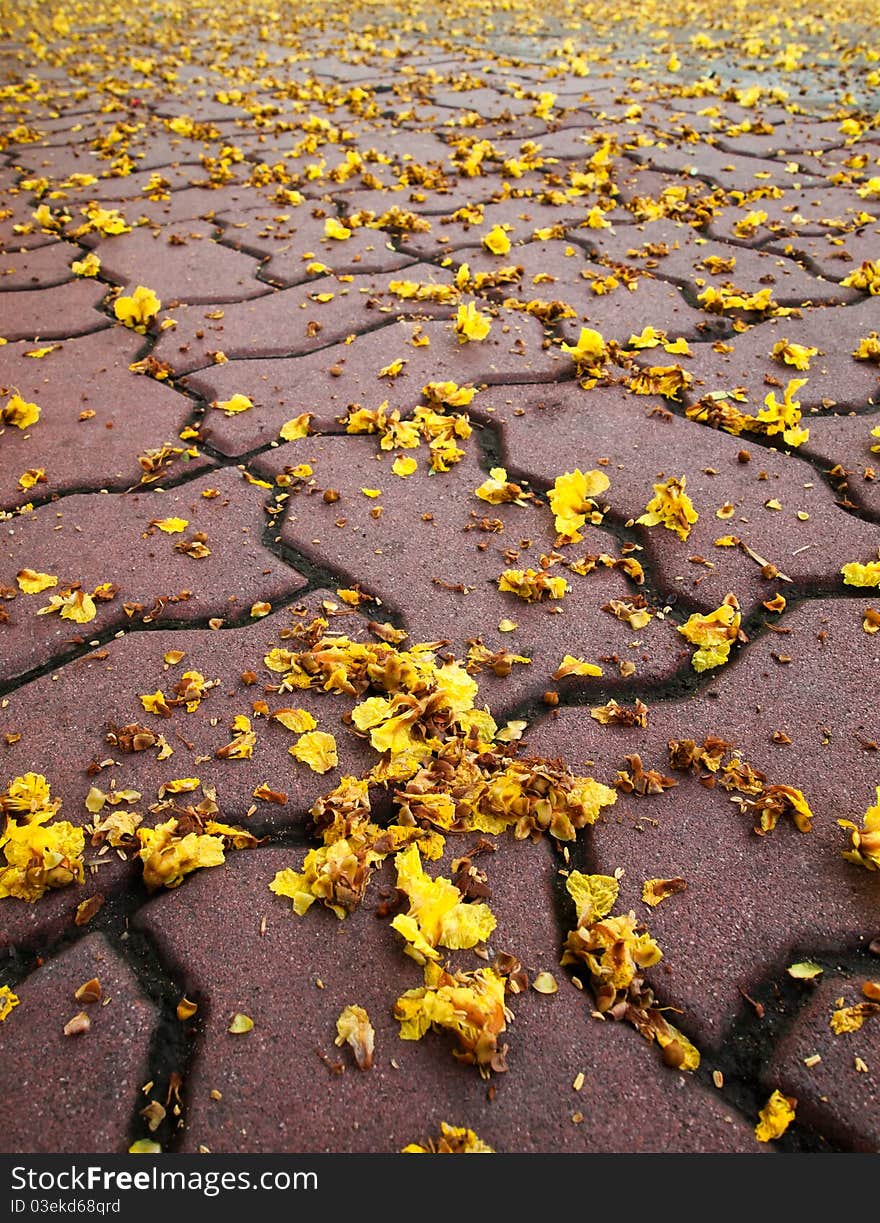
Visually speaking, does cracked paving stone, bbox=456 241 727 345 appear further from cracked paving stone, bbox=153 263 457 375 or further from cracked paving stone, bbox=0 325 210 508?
cracked paving stone, bbox=0 325 210 508

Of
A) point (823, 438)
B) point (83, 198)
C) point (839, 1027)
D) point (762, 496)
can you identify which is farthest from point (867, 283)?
point (83, 198)

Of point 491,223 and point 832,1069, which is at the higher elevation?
point 491,223

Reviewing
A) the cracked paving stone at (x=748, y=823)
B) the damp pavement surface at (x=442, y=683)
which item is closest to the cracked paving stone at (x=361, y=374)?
the damp pavement surface at (x=442, y=683)

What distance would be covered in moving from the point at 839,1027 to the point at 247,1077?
21.8 inches

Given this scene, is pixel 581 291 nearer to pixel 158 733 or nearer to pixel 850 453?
pixel 850 453

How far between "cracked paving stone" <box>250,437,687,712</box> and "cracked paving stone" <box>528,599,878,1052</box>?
0.10 m

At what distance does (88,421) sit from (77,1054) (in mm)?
1270

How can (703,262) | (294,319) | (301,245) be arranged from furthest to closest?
(301,245) → (703,262) → (294,319)

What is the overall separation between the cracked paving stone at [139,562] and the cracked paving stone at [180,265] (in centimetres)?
91

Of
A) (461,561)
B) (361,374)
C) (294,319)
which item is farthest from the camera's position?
(294,319)

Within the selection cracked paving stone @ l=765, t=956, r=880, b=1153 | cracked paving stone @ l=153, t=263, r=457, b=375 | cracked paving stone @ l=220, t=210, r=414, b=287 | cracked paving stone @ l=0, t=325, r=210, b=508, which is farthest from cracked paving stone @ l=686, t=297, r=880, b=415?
cracked paving stone @ l=765, t=956, r=880, b=1153

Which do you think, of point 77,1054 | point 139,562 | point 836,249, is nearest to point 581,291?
point 836,249

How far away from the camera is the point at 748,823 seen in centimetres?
97
